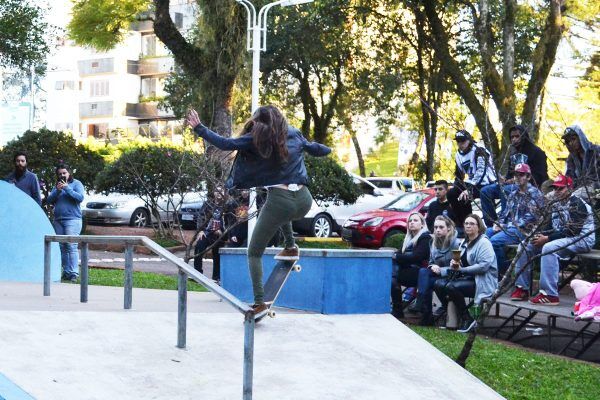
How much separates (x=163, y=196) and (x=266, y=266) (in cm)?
1707

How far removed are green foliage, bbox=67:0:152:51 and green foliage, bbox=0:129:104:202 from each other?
3.89m

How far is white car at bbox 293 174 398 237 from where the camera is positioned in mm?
29219

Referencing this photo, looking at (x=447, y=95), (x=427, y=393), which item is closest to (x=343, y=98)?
(x=447, y=95)

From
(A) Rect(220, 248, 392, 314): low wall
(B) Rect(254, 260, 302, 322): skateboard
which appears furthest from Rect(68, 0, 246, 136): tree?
(B) Rect(254, 260, 302, 322): skateboard

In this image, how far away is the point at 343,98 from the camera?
47281 mm

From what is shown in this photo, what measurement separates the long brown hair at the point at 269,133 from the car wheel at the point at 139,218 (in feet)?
79.4

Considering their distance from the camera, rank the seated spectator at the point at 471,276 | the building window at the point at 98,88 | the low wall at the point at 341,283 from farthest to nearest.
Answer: the building window at the point at 98,88, the seated spectator at the point at 471,276, the low wall at the point at 341,283

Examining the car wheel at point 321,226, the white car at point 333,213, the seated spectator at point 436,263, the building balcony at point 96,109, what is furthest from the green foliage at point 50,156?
the building balcony at point 96,109

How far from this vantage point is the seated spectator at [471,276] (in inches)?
424

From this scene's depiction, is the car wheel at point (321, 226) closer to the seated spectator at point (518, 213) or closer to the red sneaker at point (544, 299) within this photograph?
the seated spectator at point (518, 213)

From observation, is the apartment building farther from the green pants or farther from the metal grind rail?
the green pants

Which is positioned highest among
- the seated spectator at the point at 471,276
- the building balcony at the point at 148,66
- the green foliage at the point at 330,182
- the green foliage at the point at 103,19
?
the building balcony at the point at 148,66

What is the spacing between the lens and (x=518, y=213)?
11102mm

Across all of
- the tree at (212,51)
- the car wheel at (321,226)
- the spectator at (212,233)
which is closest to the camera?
the spectator at (212,233)
